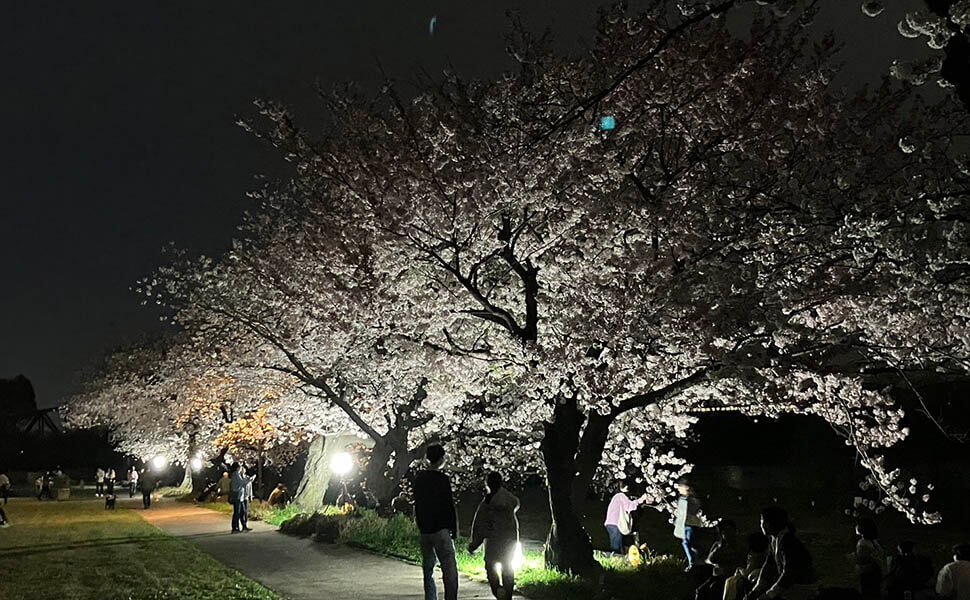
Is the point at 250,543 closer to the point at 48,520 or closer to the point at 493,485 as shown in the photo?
the point at 493,485

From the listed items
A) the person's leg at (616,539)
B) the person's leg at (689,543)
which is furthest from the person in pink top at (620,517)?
the person's leg at (689,543)

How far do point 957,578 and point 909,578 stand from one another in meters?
0.49

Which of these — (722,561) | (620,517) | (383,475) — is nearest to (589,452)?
(620,517)

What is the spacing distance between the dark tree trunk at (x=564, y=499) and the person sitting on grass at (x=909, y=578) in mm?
4451

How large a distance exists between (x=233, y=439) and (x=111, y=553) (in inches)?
667

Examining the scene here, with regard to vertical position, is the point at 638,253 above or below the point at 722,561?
above

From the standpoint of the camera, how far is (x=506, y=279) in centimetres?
1515

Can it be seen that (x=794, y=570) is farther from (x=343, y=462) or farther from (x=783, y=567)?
(x=343, y=462)

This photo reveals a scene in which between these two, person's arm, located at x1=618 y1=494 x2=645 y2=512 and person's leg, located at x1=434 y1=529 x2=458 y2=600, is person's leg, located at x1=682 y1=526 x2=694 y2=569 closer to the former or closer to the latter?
person's arm, located at x1=618 y1=494 x2=645 y2=512

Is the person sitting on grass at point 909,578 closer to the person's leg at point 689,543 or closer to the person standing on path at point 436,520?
the person's leg at point 689,543

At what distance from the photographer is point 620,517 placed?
14133mm

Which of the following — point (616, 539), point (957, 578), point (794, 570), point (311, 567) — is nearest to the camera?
point (794, 570)

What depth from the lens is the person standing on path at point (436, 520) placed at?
819 cm

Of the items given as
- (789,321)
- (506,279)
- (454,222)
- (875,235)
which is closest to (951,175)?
(875,235)
